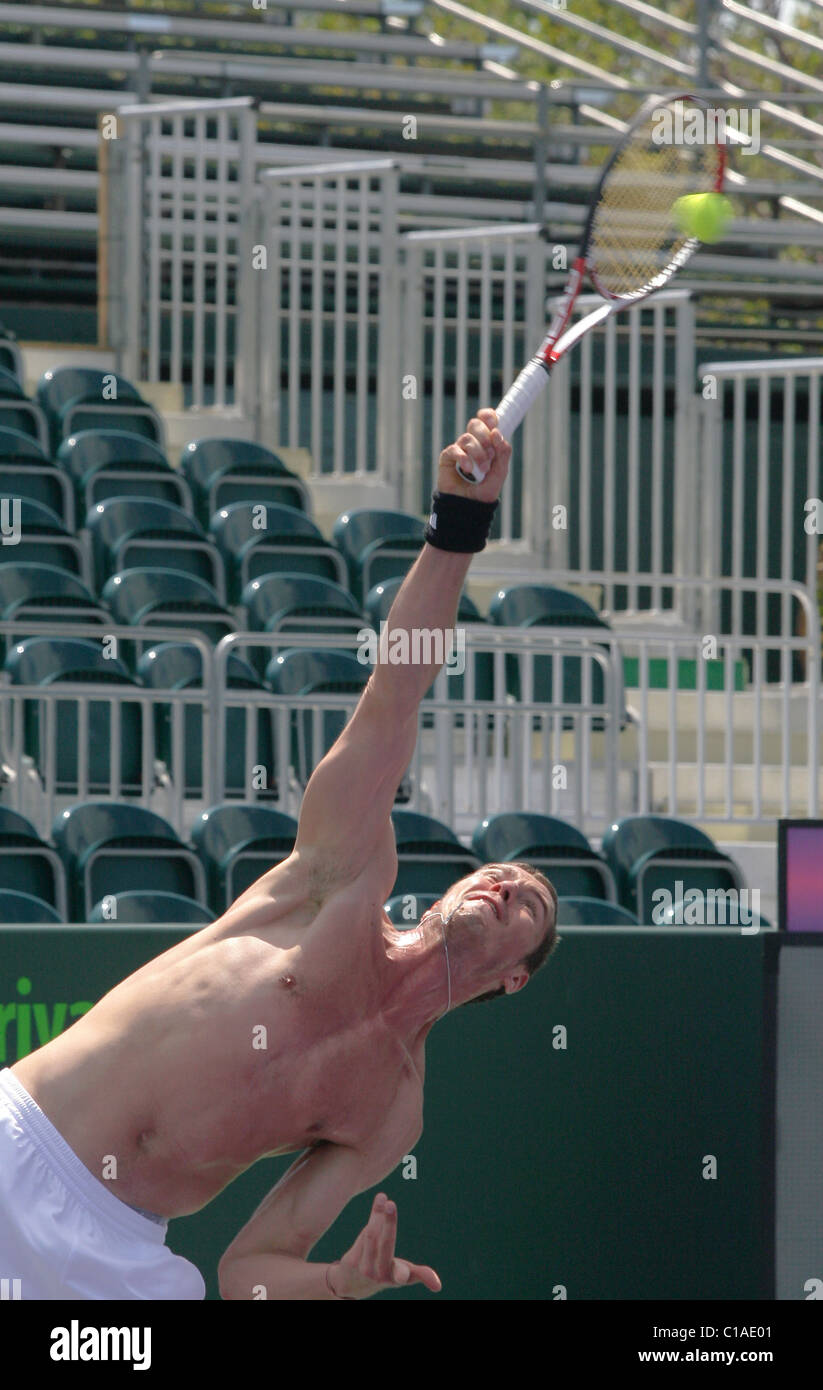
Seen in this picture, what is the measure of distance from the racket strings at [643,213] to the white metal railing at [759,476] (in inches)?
181

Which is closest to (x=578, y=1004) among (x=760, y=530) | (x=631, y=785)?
(x=631, y=785)

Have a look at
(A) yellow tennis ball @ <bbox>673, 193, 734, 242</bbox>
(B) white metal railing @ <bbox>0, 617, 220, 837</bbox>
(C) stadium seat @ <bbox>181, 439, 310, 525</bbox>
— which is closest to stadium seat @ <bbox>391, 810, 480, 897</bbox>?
(B) white metal railing @ <bbox>0, 617, 220, 837</bbox>

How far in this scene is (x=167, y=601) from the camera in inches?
343

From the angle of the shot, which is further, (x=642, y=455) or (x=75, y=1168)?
(x=642, y=455)

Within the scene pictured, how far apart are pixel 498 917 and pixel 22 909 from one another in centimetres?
274

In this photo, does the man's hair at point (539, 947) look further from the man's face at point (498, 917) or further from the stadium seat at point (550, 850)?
the stadium seat at point (550, 850)

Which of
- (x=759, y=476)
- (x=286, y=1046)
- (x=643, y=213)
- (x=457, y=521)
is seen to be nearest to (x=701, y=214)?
(x=643, y=213)

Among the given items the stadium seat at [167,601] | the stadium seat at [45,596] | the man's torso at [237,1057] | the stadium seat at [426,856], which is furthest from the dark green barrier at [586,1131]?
the stadium seat at [167,601]

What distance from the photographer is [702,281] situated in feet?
46.9

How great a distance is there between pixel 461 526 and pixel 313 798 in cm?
53

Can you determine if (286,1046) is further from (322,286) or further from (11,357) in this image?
(322,286)

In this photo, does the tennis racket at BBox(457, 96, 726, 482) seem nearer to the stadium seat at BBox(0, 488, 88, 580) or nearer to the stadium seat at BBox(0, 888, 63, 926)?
the stadium seat at BBox(0, 888, 63, 926)
